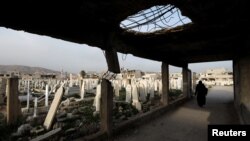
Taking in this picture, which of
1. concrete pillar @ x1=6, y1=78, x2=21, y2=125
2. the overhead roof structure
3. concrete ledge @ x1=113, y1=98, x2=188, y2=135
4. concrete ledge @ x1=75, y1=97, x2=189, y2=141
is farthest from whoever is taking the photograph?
concrete pillar @ x1=6, y1=78, x2=21, y2=125

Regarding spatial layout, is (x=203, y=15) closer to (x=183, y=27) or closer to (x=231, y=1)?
(x=231, y=1)

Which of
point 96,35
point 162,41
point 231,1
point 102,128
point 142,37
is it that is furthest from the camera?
point 162,41

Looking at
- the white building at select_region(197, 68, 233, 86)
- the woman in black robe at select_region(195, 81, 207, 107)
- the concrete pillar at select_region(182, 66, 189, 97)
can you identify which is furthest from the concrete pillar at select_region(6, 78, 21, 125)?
the white building at select_region(197, 68, 233, 86)

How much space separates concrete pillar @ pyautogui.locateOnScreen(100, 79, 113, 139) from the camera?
6.30 meters

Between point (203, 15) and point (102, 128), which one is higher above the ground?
point (203, 15)

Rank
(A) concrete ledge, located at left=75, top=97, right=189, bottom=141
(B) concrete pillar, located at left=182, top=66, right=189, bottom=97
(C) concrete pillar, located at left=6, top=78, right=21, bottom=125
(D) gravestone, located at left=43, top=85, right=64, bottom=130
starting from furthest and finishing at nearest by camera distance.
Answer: (B) concrete pillar, located at left=182, top=66, right=189, bottom=97
(C) concrete pillar, located at left=6, top=78, right=21, bottom=125
(D) gravestone, located at left=43, top=85, right=64, bottom=130
(A) concrete ledge, located at left=75, top=97, right=189, bottom=141

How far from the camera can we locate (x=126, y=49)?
25.2ft

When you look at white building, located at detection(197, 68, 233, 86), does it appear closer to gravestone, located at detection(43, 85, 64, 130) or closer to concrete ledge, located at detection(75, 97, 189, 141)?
concrete ledge, located at detection(75, 97, 189, 141)

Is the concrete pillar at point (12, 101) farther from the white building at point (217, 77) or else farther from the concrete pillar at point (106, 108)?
the white building at point (217, 77)

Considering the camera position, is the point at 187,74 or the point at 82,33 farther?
the point at 187,74

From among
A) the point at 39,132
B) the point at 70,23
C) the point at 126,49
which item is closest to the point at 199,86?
the point at 126,49

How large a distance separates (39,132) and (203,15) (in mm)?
5208

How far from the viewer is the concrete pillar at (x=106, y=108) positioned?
6.30 meters

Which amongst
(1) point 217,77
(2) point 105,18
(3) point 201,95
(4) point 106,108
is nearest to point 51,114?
(4) point 106,108
